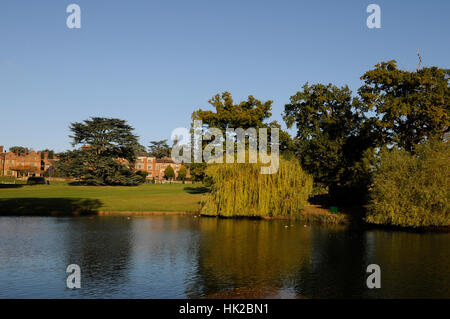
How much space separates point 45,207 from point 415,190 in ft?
125

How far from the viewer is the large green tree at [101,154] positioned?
92.4m

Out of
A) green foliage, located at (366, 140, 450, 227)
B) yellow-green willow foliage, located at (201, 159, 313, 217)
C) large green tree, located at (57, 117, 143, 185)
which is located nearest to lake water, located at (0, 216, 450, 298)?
green foliage, located at (366, 140, 450, 227)

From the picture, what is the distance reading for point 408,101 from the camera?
41625mm

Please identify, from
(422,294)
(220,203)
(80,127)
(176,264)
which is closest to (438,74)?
(220,203)

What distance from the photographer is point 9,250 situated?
23672mm

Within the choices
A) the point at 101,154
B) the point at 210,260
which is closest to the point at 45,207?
the point at 210,260

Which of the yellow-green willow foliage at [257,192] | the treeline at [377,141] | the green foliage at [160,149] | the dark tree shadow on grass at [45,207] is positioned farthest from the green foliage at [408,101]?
the green foliage at [160,149]

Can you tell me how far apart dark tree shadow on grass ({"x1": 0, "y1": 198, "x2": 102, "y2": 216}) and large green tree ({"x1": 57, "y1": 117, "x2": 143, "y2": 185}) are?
142ft

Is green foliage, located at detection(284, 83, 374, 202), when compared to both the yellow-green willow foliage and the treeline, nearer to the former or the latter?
the treeline

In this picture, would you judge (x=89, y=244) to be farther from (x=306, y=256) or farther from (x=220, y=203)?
(x=220, y=203)

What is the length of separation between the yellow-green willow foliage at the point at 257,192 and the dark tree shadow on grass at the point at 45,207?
14008 mm

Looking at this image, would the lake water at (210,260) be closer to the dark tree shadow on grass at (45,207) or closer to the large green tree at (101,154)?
the dark tree shadow on grass at (45,207)

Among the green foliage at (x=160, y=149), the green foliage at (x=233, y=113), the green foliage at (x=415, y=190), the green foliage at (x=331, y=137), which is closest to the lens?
the green foliage at (x=415, y=190)
